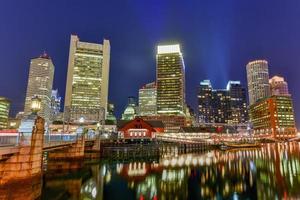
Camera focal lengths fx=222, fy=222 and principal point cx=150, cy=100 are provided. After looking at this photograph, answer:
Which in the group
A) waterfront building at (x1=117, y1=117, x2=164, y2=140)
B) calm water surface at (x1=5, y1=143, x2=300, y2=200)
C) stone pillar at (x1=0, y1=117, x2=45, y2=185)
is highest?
waterfront building at (x1=117, y1=117, x2=164, y2=140)

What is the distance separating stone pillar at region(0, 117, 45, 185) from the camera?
19.2 m

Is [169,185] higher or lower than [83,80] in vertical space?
lower

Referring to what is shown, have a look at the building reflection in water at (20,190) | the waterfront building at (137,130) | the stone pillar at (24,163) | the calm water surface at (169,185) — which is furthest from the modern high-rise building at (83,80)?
the building reflection in water at (20,190)

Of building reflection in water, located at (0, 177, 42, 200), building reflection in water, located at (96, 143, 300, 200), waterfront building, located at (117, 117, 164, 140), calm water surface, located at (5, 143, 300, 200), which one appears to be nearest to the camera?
building reflection in water, located at (0, 177, 42, 200)

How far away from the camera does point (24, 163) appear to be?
65.6 ft

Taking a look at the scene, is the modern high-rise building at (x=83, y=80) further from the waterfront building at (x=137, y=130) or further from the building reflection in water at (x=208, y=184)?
the building reflection in water at (x=208, y=184)

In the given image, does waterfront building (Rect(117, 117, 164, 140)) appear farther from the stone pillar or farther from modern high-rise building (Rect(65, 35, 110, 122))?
modern high-rise building (Rect(65, 35, 110, 122))

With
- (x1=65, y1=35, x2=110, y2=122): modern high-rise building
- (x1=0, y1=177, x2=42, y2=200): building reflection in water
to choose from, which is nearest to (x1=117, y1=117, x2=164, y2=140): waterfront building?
(x1=0, y1=177, x2=42, y2=200): building reflection in water

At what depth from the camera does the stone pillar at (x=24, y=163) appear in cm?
1923

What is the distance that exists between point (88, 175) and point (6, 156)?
2344cm

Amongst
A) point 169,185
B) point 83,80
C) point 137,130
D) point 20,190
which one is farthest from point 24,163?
point 83,80

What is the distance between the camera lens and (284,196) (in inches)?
1081

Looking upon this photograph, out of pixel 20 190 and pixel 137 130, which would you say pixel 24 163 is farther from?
pixel 137 130

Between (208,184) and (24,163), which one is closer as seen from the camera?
(24,163)
